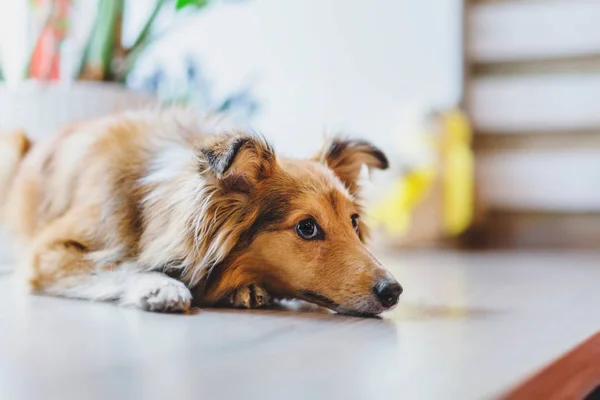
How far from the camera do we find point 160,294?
69.5 inches

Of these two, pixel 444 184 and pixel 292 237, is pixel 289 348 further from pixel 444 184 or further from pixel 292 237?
pixel 444 184

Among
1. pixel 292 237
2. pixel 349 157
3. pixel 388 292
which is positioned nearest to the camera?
pixel 388 292

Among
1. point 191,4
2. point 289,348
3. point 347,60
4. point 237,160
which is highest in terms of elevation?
point 347,60

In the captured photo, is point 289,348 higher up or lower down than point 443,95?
lower down

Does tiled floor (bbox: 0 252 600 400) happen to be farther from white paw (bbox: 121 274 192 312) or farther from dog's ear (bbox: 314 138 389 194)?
dog's ear (bbox: 314 138 389 194)

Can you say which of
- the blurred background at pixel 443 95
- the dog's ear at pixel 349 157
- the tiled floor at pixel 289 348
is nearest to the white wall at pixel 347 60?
the blurred background at pixel 443 95

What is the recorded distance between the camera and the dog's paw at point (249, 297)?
1.84m

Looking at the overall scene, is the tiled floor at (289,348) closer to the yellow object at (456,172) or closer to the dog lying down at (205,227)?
the dog lying down at (205,227)

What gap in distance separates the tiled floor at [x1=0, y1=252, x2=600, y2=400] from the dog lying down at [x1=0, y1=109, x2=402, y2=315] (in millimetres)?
71

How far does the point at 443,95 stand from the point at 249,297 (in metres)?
2.90

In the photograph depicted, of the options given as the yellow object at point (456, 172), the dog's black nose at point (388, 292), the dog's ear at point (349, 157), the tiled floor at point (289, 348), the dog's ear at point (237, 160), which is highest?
the yellow object at point (456, 172)

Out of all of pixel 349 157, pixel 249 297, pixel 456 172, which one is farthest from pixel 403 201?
pixel 249 297

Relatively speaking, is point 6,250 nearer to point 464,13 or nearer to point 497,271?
point 497,271

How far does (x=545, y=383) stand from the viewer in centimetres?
112
